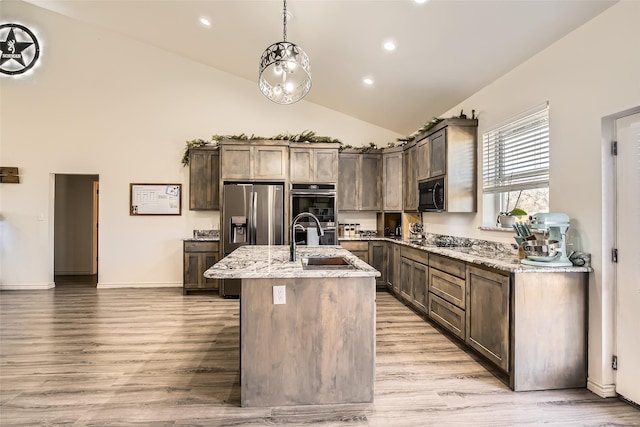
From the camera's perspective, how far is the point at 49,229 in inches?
227

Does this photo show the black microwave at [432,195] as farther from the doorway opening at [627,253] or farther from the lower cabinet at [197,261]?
the lower cabinet at [197,261]

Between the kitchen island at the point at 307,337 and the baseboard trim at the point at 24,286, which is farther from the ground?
the kitchen island at the point at 307,337

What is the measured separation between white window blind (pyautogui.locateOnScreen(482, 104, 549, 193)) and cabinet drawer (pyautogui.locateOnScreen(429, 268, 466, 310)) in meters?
1.09

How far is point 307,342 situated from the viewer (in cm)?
223

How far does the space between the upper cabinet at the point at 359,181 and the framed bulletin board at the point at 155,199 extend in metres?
2.86

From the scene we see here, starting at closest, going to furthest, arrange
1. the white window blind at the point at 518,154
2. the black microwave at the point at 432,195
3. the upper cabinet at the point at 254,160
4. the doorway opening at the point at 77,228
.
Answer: the white window blind at the point at 518,154, the black microwave at the point at 432,195, the upper cabinet at the point at 254,160, the doorway opening at the point at 77,228

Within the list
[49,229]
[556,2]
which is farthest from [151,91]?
[556,2]

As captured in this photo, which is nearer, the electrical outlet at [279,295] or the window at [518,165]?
the electrical outlet at [279,295]

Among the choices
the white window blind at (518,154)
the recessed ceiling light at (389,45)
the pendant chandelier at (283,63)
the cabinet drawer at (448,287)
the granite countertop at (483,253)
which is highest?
the recessed ceiling light at (389,45)

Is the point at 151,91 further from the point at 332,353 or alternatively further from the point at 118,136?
the point at 332,353

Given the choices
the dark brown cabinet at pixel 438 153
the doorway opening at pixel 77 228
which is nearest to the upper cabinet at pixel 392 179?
the dark brown cabinet at pixel 438 153

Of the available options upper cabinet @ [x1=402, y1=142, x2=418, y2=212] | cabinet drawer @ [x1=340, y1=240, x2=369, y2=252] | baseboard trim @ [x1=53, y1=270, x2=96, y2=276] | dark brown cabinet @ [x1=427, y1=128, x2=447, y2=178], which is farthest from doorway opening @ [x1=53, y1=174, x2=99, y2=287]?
dark brown cabinet @ [x1=427, y1=128, x2=447, y2=178]

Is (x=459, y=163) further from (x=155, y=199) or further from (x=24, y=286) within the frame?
(x=24, y=286)

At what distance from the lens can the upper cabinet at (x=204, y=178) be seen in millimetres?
5569
